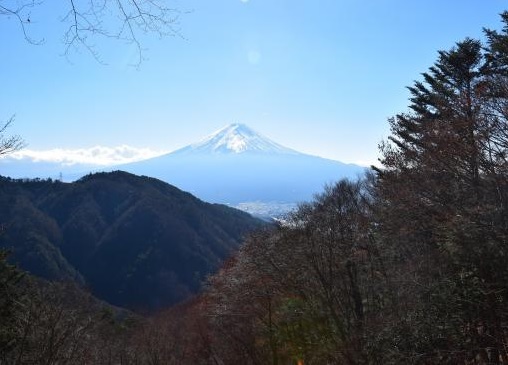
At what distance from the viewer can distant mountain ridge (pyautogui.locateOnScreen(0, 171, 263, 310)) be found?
127938 millimetres

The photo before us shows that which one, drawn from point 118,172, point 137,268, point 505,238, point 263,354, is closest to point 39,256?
point 137,268

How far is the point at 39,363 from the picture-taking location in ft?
25.5

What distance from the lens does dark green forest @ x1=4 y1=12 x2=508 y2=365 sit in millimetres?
11398

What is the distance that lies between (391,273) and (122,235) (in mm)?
141590

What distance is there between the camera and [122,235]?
148875 mm

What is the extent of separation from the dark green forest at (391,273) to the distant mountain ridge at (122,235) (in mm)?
94740

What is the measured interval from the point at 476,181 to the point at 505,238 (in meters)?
2.34

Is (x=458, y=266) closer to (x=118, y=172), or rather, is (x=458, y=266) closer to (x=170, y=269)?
(x=170, y=269)

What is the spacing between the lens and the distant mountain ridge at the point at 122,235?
12794 cm

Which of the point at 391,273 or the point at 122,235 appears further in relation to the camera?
the point at 122,235

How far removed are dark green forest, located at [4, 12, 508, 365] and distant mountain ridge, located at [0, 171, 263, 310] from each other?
311 ft

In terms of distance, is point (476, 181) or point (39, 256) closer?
point (476, 181)

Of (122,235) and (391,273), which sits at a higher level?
(391,273)

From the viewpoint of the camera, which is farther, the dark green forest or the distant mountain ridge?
the distant mountain ridge
